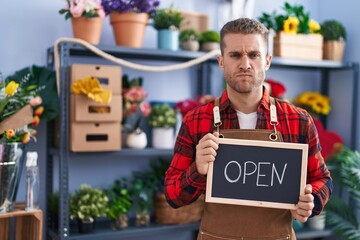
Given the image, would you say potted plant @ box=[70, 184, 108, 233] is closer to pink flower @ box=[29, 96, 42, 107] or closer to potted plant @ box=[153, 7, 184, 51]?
pink flower @ box=[29, 96, 42, 107]

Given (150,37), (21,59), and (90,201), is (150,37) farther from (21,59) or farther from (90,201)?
(90,201)

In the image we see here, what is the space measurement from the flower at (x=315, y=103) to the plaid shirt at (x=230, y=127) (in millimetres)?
1728

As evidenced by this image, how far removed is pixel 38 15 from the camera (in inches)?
101

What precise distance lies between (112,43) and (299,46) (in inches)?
46.8

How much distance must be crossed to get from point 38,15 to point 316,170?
1.78 m

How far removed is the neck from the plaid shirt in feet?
0.05

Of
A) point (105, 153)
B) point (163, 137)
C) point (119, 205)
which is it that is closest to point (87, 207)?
point (119, 205)

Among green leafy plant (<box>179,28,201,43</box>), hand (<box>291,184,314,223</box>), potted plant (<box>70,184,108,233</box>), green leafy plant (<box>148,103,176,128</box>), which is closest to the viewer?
hand (<box>291,184,314,223</box>)

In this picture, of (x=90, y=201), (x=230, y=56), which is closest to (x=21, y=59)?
(x=90, y=201)

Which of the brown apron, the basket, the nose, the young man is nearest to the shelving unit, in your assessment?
the basket

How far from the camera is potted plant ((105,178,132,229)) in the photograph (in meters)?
2.49

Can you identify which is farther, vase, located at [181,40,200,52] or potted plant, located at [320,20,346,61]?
potted plant, located at [320,20,346,61]

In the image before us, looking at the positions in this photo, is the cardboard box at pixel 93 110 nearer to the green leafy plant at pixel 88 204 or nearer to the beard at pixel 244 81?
the green leafy plant at pixel 88 204

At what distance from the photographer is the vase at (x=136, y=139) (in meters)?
2.54
